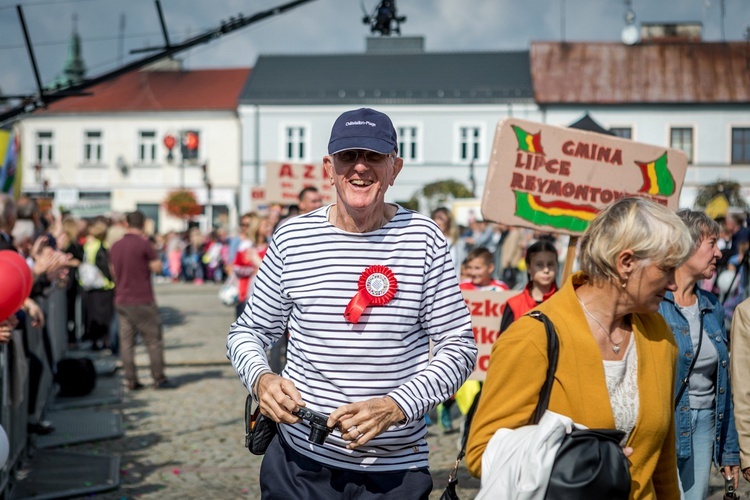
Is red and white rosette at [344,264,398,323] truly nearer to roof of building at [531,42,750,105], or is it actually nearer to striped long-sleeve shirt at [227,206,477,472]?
striped long-sleeve shirt at [227,206,477,472]

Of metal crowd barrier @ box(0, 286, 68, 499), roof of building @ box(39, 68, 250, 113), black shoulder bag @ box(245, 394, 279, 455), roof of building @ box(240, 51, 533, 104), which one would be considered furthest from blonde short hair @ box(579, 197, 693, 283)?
roof of building @ box(39, 68, 250, 113)

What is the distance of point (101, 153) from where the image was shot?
5228 cm

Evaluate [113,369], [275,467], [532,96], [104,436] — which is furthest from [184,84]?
[275,467]

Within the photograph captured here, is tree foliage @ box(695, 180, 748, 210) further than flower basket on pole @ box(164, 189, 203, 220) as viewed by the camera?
No

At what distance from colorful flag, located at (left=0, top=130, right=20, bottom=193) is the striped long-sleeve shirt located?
32.6ft

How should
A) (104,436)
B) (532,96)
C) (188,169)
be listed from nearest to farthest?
(104,436)
(532,96)
(188,169)

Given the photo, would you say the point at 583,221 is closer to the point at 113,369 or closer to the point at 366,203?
the point at 366,203

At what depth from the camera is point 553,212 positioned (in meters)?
6.38

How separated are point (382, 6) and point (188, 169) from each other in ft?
133

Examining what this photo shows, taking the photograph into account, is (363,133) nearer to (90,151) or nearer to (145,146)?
(145,146)

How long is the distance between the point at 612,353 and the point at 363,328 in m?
0.78

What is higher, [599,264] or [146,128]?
[146,128]

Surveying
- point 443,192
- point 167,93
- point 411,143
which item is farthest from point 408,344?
point 167,93

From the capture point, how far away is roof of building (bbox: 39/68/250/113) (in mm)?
51250
